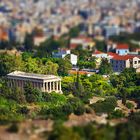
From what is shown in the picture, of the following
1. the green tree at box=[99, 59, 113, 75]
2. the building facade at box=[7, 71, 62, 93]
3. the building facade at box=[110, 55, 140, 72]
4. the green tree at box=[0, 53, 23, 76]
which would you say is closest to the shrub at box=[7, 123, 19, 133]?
the building facade at box=[7, 71, 62, 93]

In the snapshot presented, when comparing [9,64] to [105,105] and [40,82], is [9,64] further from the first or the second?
[105,105]

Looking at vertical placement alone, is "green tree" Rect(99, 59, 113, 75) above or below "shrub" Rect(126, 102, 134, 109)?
above

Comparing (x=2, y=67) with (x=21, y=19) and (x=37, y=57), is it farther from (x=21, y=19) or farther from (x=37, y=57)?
(x=21, y=19)

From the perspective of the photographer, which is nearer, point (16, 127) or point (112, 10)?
point (16, 127)

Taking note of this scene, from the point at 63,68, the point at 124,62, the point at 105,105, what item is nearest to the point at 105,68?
the point at 124,62

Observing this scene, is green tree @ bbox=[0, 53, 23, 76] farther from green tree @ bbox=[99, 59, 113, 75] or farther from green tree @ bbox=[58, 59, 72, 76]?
green tree @ bbox=[99, 59, 113, 75]

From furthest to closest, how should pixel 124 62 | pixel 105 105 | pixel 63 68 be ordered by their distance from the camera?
pixel 124 62 → pixel 63 68 → pixel 105 105

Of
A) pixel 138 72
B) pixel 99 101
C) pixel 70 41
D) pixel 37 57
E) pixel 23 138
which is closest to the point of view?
pixel 23 138

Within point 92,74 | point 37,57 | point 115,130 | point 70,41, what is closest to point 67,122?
point 115,130
